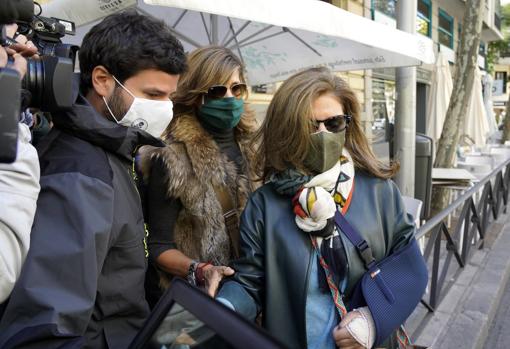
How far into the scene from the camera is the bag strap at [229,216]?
207 centimetres

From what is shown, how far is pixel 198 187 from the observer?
2.02 metres

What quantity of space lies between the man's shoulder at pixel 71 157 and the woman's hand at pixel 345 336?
846mm

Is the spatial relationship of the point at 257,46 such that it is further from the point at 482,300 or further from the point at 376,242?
the point at 376,242

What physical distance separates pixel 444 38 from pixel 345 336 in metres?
21.8

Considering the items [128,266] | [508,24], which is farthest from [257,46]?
[508,24]

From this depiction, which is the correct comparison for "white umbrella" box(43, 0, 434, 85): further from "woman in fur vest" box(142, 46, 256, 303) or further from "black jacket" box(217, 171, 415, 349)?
"black jacket" box(217, 171, 415, 349)

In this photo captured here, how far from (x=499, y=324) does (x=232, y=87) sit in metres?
3.66

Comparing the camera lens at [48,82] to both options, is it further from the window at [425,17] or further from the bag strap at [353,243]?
the window at [425,17]

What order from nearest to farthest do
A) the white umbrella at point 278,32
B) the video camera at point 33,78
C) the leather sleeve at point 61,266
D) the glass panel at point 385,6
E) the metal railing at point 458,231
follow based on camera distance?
1. the video camera at point 33,78
2. the leather sleeve at point 61,266
3. the white umbrella at point 278,32
4. the metal railing at point 458,231
5. the glass panel at point 385,6

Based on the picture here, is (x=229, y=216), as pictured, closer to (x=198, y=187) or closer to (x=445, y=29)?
(x=198, y=187)

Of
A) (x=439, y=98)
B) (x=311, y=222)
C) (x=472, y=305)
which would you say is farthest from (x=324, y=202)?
(x=439, y=98)

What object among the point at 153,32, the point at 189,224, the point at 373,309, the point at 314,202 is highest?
the point at 153,32

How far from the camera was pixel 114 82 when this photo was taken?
1535 millimetres

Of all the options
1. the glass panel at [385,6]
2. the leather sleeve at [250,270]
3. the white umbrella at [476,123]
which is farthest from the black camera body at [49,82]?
the glass panel at [385,6]
